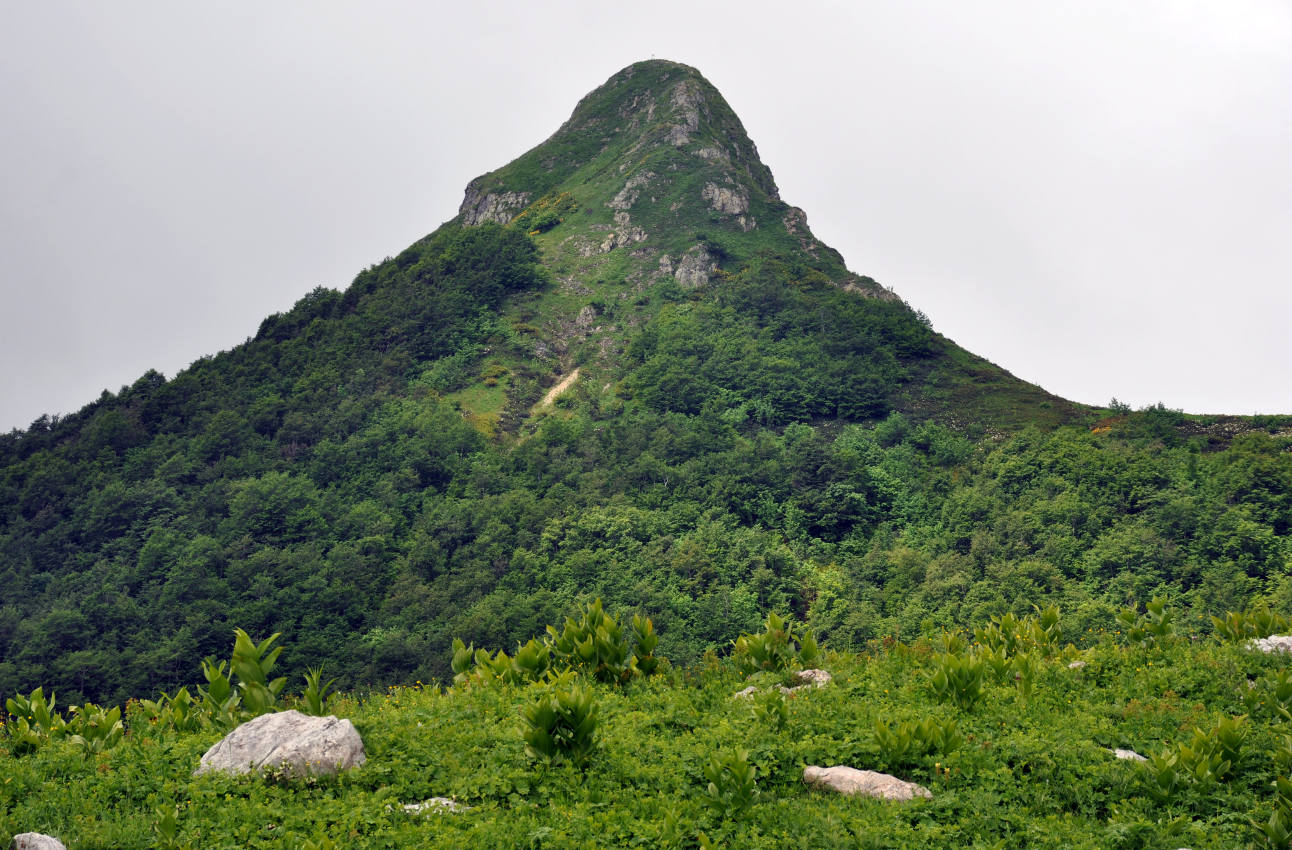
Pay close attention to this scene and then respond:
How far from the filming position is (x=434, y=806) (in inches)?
293

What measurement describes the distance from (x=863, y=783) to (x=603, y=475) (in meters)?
56.5

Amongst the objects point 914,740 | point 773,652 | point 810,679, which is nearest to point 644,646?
point 773,652

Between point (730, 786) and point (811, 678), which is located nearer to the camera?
point (730, 786)

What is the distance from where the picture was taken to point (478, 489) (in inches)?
2591

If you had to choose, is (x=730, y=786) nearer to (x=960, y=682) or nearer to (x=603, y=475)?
(x=960, y=682)

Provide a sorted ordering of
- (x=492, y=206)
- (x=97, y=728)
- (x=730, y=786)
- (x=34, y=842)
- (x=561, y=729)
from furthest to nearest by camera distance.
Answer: (x=492, y=206), (x=97, y=728), (x=561, y=729), (x=730, y=786), (x=34, y=842)

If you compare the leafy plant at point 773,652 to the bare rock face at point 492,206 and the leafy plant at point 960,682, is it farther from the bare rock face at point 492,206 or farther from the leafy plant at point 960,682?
the bare rock face at point 492,206

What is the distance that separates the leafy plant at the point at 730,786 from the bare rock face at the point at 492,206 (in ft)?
360

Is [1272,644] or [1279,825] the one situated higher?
[1272,644]

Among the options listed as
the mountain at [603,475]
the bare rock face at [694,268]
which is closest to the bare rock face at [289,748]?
the mountain at [603,475]

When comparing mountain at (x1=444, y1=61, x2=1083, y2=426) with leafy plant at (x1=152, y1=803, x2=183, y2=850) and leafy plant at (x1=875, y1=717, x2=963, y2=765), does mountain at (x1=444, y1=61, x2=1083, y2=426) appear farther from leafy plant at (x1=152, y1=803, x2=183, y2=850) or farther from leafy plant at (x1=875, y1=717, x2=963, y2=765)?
leafy plant at (x1=152, y1=803, x2=183, y2=850)

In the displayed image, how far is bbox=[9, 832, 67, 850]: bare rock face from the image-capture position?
6188mm

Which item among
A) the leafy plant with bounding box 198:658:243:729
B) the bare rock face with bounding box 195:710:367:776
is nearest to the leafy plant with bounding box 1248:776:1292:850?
the bare rock face with bounding box 195:710:367:776

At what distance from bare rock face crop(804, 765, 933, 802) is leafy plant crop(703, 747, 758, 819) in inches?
30.5
